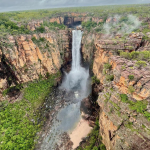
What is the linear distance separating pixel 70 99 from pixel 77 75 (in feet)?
44.3

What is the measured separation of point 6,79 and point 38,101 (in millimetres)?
10086

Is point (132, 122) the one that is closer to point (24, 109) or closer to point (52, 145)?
point (52, 145)

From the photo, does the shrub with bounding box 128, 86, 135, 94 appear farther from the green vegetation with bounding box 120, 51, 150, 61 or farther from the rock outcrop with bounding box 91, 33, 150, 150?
the green vegetation with bounding box 120, 51, 150, 61

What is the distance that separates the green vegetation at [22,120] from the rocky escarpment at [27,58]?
4339 millimetres

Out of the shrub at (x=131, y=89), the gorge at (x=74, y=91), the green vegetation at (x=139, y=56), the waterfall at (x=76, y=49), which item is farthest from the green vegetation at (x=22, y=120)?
the green vegetation at (x=139, y=56)

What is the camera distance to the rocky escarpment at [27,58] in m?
29.6

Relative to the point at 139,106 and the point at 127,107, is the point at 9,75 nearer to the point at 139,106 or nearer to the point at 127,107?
the point at 127,107

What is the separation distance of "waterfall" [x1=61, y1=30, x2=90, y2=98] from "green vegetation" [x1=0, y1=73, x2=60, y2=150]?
10.1 metres

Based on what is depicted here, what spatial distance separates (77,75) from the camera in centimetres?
4556

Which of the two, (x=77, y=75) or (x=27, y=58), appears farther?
(x=77, y=75)

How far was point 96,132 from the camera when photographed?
22.4 meters

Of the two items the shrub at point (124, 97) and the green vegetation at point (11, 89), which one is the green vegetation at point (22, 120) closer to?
the green vegetation at point (11, 89)

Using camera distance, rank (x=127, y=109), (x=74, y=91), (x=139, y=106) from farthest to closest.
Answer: (x=74, y=91), (x=127, y=109), (x=139, y=106)

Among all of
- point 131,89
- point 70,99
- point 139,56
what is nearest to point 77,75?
point 70,99
